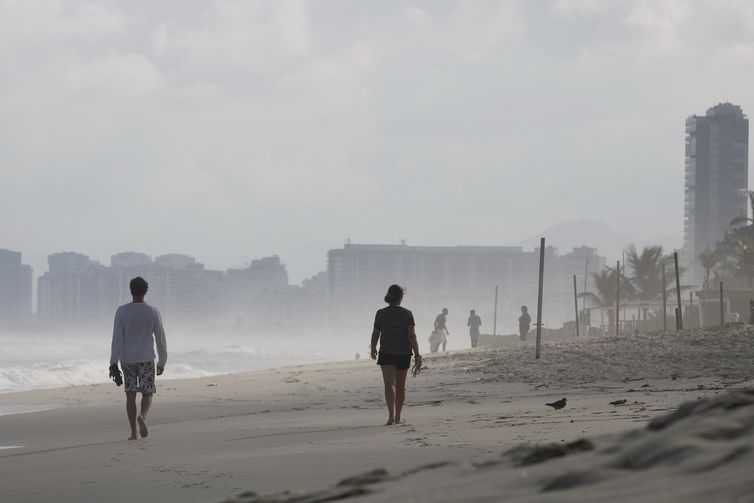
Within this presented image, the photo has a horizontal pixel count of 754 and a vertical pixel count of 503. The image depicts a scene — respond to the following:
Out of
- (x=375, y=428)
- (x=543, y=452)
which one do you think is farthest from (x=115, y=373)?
(x=543, y=452)

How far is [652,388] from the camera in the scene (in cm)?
1375

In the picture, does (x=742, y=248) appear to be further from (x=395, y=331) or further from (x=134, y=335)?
(x=134, y=335)

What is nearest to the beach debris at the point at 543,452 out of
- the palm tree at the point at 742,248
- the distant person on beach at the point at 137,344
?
the distant person on beach at the point at 137,344

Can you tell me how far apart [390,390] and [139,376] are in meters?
2.28

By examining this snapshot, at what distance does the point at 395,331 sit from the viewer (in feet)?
36.1

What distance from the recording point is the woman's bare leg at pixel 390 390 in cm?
1070

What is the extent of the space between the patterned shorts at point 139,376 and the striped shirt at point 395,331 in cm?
214

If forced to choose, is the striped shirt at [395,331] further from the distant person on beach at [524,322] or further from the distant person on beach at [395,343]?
the distant person on beach at [524,322]

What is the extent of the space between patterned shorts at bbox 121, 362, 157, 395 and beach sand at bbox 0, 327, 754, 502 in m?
0.54

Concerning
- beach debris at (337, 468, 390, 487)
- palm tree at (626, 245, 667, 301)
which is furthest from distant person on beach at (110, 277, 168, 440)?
palm tree at (626, 245, 667, 301)

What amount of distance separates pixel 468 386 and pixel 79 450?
7.79 metres

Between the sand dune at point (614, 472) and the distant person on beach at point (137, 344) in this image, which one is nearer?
the sand dune at point (614, 472)

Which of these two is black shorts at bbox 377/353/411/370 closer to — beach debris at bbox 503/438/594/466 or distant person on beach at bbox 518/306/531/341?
beach debris at bbox 503/438/594/466

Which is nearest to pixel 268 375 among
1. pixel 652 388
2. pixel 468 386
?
pixel 468 386
